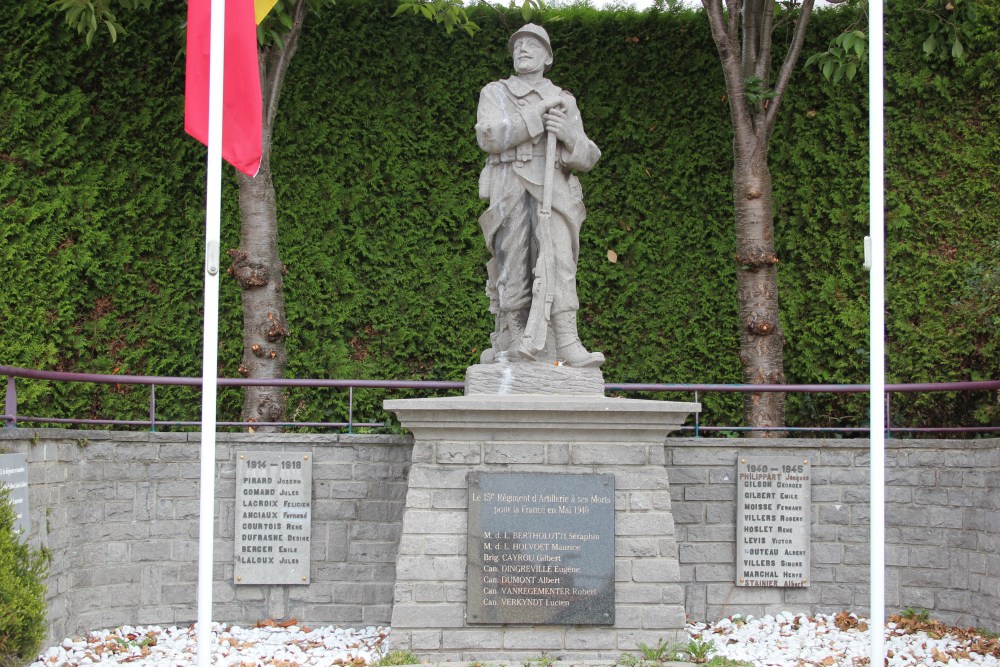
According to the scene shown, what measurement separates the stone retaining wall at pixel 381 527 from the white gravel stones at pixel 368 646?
0.51 ft

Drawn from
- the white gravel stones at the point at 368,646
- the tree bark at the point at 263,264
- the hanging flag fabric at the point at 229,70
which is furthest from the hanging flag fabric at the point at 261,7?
the white gravel stones at the point at 368,646

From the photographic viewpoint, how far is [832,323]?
812cm

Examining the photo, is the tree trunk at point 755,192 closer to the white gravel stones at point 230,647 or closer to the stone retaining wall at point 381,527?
the stone retaining wall at point 381,527

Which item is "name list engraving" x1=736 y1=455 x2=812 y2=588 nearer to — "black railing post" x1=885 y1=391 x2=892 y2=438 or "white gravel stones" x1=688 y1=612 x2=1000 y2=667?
"white gravel stones" x1=688 y1=612 x2=1000 y2=667

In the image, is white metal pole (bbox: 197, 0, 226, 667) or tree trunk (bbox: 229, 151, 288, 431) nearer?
white metal pole (bbox: 197, 0, 226, 667)

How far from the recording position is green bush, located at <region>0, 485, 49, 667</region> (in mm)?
4352

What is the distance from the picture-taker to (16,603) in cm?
438

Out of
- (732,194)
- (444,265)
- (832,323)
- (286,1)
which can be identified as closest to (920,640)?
(832,323)

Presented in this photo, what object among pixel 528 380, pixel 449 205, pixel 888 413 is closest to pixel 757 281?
pixel 888 413

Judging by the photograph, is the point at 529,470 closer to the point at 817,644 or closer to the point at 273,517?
the point at 273,517

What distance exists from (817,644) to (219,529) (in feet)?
12.0

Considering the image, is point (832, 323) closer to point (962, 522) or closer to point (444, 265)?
point (962, 522)

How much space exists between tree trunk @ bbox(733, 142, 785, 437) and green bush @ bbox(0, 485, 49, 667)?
16.4ft

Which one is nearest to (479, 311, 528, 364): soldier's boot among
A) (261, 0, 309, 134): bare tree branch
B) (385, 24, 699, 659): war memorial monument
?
(385, 24, 699, 659): war memorial monument
